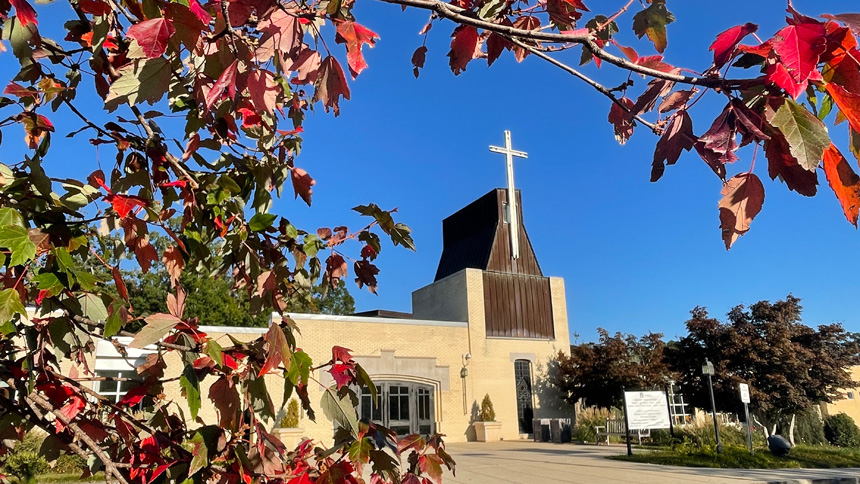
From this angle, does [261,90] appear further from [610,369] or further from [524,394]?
[524,394]

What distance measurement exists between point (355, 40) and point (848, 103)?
0.77 m

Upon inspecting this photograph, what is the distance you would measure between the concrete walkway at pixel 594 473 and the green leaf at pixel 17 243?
8.76 meters

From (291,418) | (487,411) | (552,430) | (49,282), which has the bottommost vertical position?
(552,430)

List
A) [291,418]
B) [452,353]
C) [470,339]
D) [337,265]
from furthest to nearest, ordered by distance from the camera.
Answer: [470,339], [452,353], [291,418], [337,265]

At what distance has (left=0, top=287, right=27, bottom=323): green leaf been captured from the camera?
1.20 m

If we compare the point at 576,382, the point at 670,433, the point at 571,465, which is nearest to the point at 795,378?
the point at 670,433

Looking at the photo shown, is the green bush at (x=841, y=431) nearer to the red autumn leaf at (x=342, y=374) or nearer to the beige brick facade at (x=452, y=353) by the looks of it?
the beige brick facade at (x=452, y=353)

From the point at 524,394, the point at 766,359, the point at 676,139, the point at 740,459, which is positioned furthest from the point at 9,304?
the point at 766,359

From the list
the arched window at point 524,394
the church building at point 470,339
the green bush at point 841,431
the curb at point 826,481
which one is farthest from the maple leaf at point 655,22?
the green bush at point 841,431

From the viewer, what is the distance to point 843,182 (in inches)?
30.8

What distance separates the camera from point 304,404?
1552 millimetres

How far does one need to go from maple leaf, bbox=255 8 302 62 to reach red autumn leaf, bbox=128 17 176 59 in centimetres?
15

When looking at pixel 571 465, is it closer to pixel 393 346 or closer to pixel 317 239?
pixel 393 346

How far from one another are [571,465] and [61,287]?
11.5m
